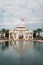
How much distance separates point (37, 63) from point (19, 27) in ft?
93.9

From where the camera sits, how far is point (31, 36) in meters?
38.6

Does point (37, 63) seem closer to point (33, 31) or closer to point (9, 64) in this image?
point (9, 64)

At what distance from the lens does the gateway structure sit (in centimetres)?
3812

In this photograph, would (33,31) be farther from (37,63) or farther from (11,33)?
(37,63)

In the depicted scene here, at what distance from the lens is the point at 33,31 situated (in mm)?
39750

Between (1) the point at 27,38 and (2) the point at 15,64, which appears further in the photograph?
(1) the point at 27,38

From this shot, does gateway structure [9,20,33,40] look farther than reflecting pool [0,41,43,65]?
Yes

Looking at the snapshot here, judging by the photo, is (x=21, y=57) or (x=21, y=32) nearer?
(x=21, y=57)

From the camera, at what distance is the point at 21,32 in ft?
130

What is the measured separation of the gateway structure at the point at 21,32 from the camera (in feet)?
125

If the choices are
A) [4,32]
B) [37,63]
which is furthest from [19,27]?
[37,63]

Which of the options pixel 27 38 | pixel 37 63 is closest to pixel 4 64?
pixel 37 63

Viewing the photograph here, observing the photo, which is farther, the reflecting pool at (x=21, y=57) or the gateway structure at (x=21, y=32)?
the gateway structure at (x=21, y=32)

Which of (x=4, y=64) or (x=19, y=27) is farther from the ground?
(x=19, y=27)
